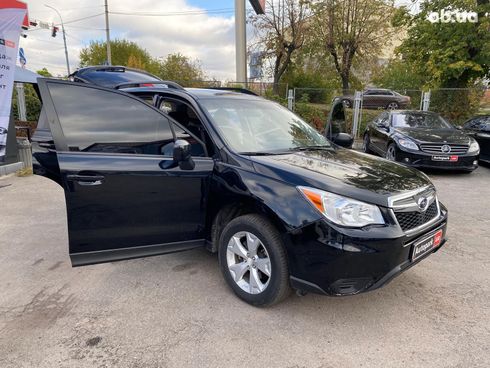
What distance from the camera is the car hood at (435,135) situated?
24.8ft

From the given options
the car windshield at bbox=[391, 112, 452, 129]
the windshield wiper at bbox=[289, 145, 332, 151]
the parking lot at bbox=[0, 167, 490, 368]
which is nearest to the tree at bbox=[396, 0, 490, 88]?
the car windshield at bbox=[391, 112, 452, 129]

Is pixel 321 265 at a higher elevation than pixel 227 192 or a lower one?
lower

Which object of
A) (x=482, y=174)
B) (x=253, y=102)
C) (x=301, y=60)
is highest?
(x=301, y=60)

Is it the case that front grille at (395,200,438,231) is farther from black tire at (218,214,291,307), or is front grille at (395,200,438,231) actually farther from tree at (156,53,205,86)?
Answer: tree at (156,53,205,86)

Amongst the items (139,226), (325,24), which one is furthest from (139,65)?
(139,226)

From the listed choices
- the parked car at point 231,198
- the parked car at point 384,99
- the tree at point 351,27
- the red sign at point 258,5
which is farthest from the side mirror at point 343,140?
the tree at point 351,27

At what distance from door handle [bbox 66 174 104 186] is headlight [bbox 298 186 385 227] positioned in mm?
1696

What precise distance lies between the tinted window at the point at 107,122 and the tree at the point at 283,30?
19.5 metres

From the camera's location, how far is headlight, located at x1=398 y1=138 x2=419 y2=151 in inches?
298

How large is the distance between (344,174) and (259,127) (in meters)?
1.12

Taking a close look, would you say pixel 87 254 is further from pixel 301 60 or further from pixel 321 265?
pixel 301 60

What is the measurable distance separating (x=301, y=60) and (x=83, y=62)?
107ft

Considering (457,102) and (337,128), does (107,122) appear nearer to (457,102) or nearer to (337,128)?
(337,128)

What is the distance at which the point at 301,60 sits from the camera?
2209cm
